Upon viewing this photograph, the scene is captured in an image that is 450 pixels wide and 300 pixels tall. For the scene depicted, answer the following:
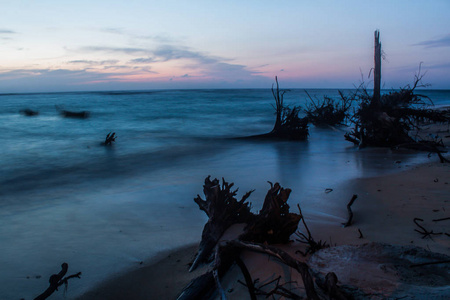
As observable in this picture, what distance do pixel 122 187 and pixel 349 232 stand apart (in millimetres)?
5030

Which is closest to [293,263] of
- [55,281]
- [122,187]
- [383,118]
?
[55,281]

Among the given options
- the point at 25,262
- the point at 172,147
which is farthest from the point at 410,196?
the point at 172,147

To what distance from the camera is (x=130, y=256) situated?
348 cm

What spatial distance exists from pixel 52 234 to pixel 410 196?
4887 mm

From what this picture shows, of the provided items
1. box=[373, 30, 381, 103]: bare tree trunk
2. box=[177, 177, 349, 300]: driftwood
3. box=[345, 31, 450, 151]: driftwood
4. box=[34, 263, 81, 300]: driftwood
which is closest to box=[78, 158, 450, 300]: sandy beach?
box=[177, 177, 349, 300]: driftwood

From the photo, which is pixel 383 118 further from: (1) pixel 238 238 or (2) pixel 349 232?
(1) pixel 238 238

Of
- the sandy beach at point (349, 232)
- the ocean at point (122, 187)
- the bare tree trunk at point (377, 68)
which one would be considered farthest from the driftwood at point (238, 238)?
the bare tree trunk at point (377, 68)

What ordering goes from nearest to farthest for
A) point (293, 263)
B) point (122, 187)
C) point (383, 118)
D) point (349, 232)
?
point (293, 263), point (349, 232), point (122, 187), point (383, 118)

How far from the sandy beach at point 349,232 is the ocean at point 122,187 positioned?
277mm

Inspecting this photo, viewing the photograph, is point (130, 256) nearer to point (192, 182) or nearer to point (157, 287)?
point (157, 287)

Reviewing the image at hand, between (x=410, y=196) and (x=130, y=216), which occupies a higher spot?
(x=410, y=196)

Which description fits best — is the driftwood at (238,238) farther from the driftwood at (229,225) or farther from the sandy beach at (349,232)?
the sandy beach at (349,232)

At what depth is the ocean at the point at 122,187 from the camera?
3.55 m

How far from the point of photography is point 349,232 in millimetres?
3439
